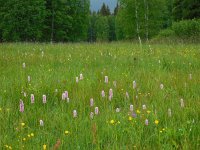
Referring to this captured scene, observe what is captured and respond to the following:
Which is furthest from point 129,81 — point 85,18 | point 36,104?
point 85,18

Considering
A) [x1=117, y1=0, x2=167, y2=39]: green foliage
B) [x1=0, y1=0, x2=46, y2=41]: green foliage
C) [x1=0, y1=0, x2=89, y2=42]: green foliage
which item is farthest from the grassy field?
[x1=0, y1=0, x2=46, y2=41]: green foliage

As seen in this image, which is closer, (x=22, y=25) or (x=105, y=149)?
(x=105, y=149)

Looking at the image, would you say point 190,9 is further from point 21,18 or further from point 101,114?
point 101,114

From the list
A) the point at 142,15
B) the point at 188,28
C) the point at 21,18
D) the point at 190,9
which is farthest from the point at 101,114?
the point at 21,18

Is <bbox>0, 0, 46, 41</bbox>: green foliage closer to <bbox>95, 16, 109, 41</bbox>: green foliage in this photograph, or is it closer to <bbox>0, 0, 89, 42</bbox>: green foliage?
<bbox>0, 0, 89, 42</bbox>: green foliage

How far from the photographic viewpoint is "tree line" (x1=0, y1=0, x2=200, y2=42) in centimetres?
4075

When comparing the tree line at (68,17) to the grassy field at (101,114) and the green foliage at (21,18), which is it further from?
the grassy field at (101,114)

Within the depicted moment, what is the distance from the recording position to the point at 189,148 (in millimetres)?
3230

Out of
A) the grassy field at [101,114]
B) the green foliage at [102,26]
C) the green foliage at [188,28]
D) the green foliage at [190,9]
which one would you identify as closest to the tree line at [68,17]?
the green foliage at [190,9]

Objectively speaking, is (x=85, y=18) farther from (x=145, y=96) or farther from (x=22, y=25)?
(x=145, y=96)

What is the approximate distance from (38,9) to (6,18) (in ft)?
16.1

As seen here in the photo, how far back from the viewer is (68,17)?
51656mm

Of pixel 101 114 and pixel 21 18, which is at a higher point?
pixel 21 18

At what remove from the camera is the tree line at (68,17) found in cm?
4075
